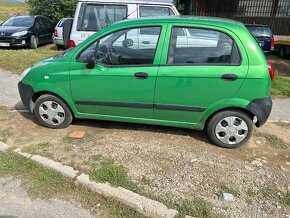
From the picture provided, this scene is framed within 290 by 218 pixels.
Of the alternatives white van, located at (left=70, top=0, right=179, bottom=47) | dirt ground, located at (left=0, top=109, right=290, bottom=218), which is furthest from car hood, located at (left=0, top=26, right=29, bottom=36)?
dirt ground, located at (left=0, top=109, right=290, bottom=218)

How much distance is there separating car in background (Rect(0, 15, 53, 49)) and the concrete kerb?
9618 mm

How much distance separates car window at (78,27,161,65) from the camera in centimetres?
356

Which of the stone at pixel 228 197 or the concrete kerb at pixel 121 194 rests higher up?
the concrete kerb at pixel 121 194

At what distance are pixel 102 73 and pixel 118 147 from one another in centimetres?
99

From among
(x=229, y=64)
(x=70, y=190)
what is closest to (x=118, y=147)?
(x=70, y=190)

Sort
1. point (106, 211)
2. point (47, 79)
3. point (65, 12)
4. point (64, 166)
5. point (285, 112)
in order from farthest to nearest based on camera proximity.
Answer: point (65, 12) < point (285, 112) < point (47, 79) < point (64, 166) < point (106, 211)

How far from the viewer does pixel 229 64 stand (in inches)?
133

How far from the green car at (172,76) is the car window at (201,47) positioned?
0.01 meters

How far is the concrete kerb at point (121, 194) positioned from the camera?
103 inches

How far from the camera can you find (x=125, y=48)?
3.66m

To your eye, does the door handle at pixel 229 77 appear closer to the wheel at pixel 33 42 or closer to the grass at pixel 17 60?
the grass at pixel 17 60

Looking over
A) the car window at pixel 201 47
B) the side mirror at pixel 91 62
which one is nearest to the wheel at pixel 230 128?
the car window at pixel 201 47

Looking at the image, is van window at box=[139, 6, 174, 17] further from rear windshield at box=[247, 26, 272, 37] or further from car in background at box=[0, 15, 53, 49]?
car in background at box=[0, 15, 53, 49]

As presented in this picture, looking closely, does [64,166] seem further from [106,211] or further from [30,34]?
[30,34]
